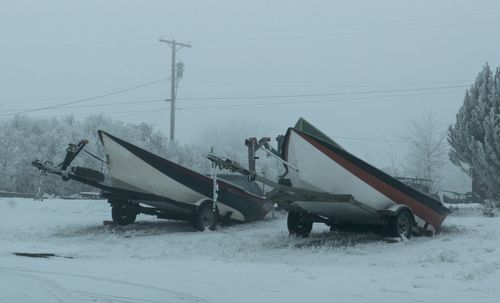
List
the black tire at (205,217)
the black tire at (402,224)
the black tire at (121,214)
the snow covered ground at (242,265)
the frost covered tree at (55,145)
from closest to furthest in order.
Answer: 1. the snow covered ground at (242,265)
2. the black tire at (402,224)
3. the black tire at (205,217)
4. the black tire at (121,214)
5. the frost covered tree at (55,145)

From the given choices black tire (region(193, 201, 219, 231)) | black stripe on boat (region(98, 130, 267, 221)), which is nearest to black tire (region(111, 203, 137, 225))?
black stripe on boat (region(98, 130, 267, 221))

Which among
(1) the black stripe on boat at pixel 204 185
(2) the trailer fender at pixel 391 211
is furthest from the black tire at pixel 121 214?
(2) the trailer fender at pixel 391 211

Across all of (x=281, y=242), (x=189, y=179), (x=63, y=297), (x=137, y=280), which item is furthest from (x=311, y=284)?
(x=189, y=179)

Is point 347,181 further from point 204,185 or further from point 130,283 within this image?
point 130,283

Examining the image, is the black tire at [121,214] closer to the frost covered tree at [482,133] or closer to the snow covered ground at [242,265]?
the snow covered ground at [242,265]

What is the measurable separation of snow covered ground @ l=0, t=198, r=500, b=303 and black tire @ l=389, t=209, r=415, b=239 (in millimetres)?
283

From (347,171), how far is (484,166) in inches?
460

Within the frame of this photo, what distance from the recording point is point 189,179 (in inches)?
603

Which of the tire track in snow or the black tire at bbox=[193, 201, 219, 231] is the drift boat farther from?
the tire track in snow

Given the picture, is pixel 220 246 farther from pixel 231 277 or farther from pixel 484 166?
pixel 484 166

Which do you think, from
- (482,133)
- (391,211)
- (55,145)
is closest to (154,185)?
(391,211)

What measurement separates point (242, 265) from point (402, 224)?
14.4 ft

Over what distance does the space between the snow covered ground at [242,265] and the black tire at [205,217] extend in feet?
0.79

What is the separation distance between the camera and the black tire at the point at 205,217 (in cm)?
1521
